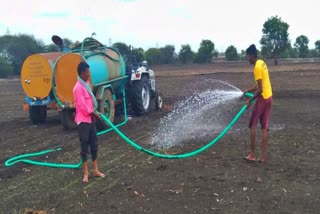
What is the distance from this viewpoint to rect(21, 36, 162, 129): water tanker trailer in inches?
407

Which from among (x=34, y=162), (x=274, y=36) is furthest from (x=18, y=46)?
(x=34, y=162)

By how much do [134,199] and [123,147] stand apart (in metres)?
3.22

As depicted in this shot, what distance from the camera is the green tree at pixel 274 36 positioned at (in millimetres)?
51528

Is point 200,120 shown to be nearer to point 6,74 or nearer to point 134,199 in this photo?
point 134,199

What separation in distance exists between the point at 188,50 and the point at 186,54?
70cm

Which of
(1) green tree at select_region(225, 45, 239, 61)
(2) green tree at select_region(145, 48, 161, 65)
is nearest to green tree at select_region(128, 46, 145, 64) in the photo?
(2) green tree at select_region(145, 48, 161, 65)

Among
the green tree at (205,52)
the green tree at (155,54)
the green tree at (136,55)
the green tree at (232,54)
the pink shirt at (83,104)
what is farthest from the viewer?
the green tree at (232,54)

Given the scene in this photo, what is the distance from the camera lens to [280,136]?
30.3ft

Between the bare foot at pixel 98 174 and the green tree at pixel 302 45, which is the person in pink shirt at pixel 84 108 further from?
the green tree at pixel 302 45

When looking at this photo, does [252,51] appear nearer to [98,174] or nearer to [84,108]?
[84,108]

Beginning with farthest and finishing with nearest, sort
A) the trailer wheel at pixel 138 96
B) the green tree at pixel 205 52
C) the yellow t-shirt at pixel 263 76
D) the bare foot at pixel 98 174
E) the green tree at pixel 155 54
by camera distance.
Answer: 1. the green tree at pixel 155 54
2. the green tree at pixel 205 52
3. the trailer wheel at pixel 138 96
4. the yellow t-shirt at pixel 263 76
5. the bare foot at pixel 98 174

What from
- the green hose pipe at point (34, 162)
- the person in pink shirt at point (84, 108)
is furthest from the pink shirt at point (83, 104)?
the green hose pipe at point (34, 162)

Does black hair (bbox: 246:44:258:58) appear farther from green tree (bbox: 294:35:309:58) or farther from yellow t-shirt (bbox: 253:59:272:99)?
green tree (bbox: 294:35:309:58)

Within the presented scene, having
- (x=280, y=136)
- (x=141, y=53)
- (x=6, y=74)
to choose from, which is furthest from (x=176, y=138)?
(x=6, y=74)
